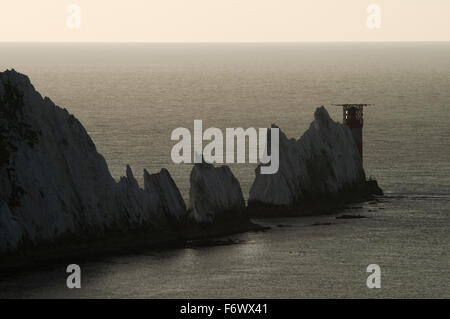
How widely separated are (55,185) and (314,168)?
113ft

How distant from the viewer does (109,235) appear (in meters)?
111

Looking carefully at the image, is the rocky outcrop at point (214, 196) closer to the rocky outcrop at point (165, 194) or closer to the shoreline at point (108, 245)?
the shoreline at point (108, 245)

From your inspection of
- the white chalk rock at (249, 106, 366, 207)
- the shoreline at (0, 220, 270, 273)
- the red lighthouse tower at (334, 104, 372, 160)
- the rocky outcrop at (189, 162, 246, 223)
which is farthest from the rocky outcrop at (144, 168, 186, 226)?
the red lighthouse tower at (334, 104, 372, 160)

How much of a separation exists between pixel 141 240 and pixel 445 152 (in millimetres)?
73991

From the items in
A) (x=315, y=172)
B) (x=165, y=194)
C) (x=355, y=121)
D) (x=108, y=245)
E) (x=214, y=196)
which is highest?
(x=355, y=121)

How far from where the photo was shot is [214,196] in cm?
11875

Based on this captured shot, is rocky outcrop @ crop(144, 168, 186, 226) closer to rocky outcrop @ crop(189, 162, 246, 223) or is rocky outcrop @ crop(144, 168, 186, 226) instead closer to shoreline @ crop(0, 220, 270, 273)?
shoreline @ crop(0, 220, 270, 273)

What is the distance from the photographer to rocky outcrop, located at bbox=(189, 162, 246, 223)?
387 feet

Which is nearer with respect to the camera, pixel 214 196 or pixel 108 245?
pixel 108 245

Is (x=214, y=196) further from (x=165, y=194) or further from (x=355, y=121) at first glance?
(x=355, y=121)

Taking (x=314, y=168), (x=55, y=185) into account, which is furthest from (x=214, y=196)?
(x=314, y=168)

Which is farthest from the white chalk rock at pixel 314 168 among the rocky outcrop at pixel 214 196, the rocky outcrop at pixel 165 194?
the rocky outcrop at pixel 165 194
